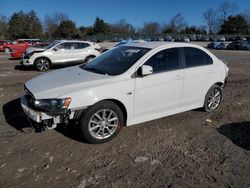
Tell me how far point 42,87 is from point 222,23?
104973 mm

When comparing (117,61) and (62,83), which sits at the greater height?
(117,61)

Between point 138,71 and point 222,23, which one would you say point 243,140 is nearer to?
point 138,71

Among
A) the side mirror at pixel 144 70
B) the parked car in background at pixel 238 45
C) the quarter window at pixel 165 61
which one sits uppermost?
the parked car in background at pixel 238 45

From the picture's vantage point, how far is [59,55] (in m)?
13.9

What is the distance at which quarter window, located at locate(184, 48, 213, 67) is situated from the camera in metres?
5.50

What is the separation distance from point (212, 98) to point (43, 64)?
32.3 feet

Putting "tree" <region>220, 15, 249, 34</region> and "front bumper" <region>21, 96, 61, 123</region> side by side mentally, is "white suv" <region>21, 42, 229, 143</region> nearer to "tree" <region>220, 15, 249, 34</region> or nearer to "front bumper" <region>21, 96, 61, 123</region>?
"front bumper" <region>21, 96, 61, 123</region>

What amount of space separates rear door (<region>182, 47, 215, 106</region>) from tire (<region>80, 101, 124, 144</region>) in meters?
1.63

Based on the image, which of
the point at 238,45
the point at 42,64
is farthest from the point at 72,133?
the point at 238,45

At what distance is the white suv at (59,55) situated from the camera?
1343cm

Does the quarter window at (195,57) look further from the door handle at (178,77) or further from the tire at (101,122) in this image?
the tire at (101,122)

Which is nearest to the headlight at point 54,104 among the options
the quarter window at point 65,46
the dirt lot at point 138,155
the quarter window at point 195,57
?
the dirt lot at point 138,155

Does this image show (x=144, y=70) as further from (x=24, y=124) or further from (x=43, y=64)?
(x=43, y=64)

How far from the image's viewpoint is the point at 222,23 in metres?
98.9
